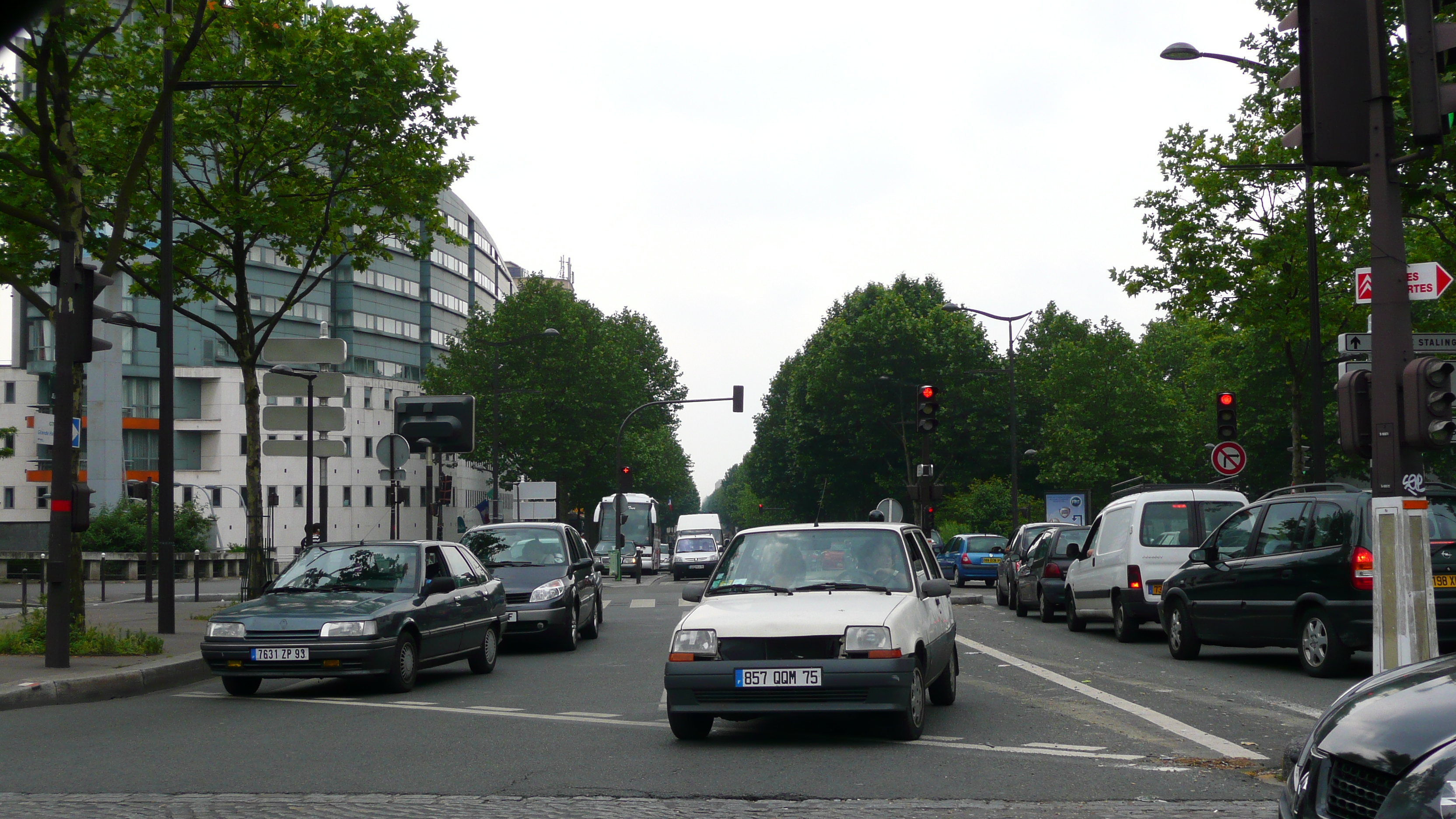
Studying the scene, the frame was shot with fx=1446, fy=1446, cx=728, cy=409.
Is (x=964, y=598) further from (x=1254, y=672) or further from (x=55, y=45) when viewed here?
(x=55, y=45)

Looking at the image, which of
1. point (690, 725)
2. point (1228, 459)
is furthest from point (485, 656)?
point (1228, 459)

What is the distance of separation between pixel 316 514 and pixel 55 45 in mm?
73118

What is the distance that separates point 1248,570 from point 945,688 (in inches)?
184

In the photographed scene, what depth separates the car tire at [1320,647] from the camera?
12.9 m

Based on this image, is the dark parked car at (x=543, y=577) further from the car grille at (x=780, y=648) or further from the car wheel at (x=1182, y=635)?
the car grille at (x=780, y=648)

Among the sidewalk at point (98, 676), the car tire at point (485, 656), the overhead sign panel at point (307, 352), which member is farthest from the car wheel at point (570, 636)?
the overhead sign panel at point (307, 352)

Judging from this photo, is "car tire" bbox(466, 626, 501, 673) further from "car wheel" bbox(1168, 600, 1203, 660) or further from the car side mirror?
"car wheel" bbox(1168, 600, 1203, 660)

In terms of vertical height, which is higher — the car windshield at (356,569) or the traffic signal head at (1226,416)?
the traffic signal head at (1226,416)

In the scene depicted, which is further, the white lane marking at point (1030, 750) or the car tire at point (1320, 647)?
the car tire at point (1320, 647)

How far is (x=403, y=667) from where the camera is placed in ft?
42.2

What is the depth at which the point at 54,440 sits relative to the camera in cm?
1412

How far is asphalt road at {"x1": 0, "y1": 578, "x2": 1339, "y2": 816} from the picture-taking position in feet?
25.1

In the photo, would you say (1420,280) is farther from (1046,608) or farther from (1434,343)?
(1046,608)

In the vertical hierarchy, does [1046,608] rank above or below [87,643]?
below
